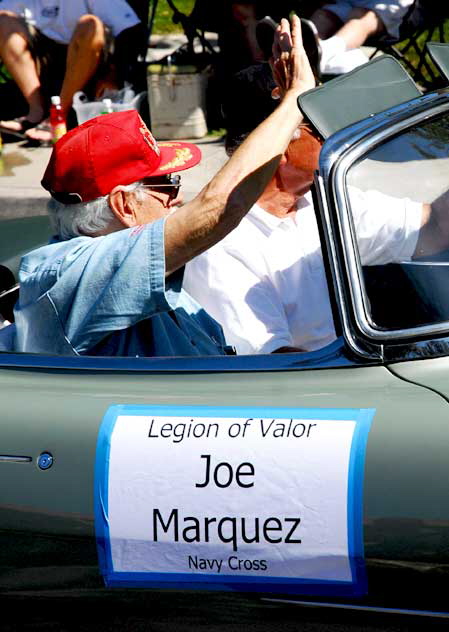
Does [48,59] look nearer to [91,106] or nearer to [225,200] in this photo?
[91,106]

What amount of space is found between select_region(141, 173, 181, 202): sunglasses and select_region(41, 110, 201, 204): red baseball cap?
2cm

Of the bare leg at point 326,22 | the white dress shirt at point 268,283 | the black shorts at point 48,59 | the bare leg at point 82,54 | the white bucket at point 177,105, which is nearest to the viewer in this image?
the white dress shirt at point 268,283

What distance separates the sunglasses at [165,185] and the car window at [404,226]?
0.56 meters

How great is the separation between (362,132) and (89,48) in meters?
4.73

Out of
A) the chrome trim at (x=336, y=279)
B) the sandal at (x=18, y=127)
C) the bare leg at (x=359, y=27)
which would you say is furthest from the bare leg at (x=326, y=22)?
the chrome trim at (x=336, y=279)

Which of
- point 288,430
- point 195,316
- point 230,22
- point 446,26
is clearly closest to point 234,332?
point 195,316

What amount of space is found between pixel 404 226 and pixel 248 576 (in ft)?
3.25

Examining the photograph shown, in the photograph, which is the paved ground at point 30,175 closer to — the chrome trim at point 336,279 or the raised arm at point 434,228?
the raised arm at point 434,228

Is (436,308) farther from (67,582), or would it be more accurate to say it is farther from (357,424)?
(67,582)

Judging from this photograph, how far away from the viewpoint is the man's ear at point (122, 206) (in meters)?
2.68

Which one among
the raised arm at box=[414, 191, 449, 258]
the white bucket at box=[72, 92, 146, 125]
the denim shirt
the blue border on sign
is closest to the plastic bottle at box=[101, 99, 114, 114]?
the white bucket at box=[72, 92, 146, 125]

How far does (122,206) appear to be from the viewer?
270cm

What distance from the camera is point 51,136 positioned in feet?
22.7

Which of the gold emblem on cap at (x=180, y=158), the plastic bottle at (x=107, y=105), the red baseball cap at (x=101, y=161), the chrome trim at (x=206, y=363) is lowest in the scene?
the plastic bottle at (x=107, y=105)
